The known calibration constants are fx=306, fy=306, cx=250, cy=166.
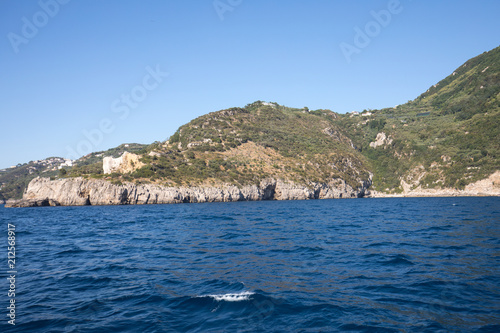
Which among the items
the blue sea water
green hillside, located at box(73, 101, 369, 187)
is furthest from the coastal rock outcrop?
the blue sea water

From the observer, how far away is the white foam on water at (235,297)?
10.3m

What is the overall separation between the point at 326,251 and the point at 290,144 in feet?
406

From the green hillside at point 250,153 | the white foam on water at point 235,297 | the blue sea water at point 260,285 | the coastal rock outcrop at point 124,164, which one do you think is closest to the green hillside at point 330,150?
the green hillside at point 250,153

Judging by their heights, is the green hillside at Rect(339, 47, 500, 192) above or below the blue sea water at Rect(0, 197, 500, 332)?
above

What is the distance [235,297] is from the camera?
34.4 ft

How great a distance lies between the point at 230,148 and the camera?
125m

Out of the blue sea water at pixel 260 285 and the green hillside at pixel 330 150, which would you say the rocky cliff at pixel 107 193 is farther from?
the blue sea water at pixel 260 285

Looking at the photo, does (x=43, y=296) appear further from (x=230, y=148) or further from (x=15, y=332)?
(x=230, y=148)

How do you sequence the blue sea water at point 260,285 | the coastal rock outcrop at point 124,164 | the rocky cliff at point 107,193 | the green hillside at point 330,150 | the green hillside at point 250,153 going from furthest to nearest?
the green hillside at point 330,150 < the green hillside at point 250,153 < the coastal rock outcrop at point 124,164 < the rocky cliff at point 107,193 < the blue sea water at point 260,285

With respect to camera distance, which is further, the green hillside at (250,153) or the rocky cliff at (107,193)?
the green hillside at (250,153)

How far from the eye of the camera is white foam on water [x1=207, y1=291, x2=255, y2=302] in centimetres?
1031

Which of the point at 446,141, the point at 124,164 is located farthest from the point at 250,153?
the point at 446,141

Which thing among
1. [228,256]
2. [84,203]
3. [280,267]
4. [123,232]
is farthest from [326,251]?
[84,203]

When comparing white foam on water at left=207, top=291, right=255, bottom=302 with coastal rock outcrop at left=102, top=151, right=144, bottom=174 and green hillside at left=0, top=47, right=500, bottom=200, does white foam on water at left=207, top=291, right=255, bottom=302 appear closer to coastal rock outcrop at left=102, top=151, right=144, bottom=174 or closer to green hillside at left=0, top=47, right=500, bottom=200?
green hillside at left=0, top=47, right=500, bottom=200
